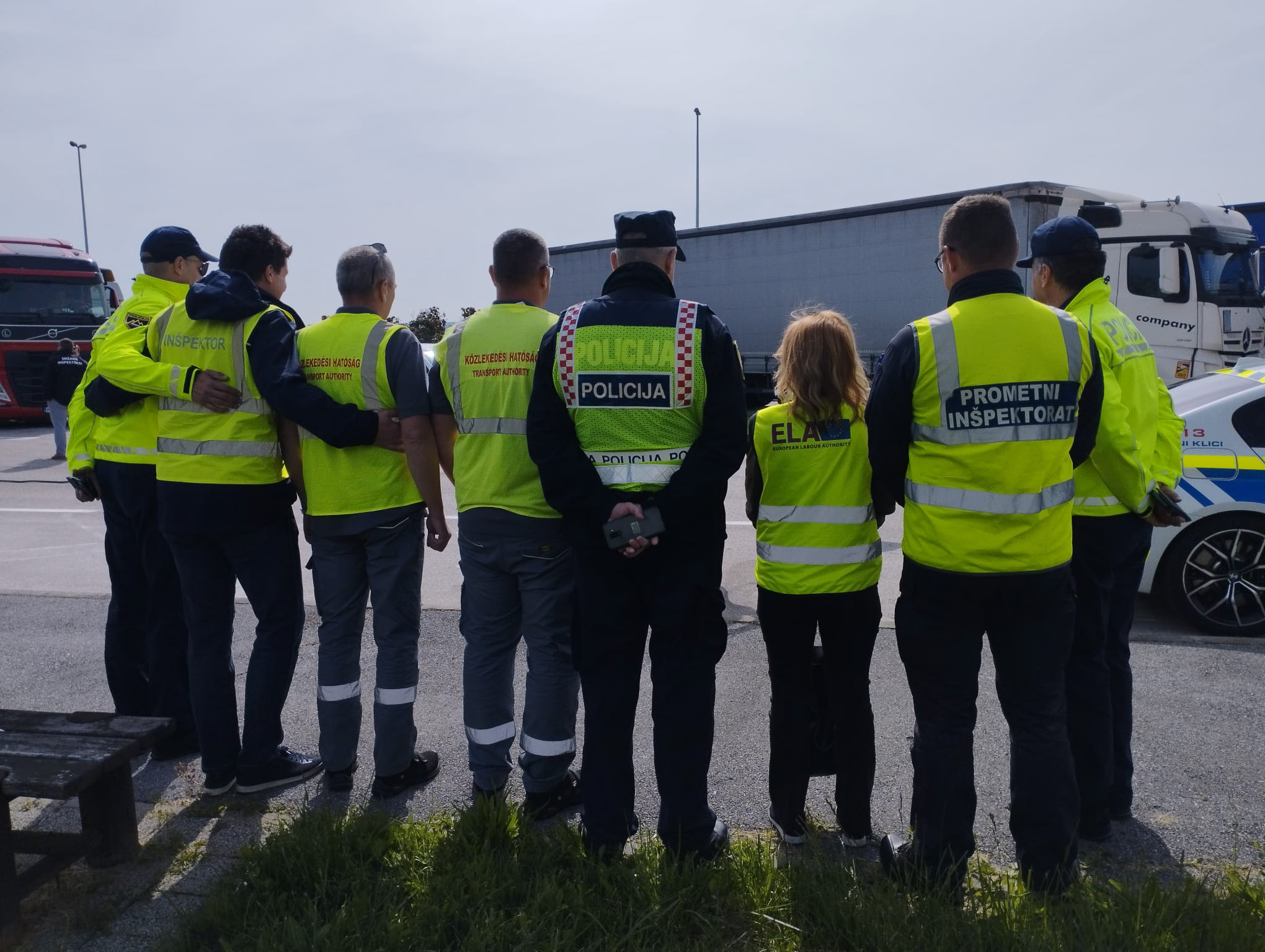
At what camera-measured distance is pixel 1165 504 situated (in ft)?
11.2

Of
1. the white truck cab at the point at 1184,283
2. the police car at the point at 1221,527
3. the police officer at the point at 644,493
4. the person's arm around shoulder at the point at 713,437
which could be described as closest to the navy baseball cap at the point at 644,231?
the police officer at the point at 644,493

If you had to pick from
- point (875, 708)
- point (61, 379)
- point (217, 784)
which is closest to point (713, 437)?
point (875, 708)

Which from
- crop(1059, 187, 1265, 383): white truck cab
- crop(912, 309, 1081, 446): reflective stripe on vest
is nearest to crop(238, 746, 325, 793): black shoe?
crop(912, 309, 1081, 446): reflective stripe on vest

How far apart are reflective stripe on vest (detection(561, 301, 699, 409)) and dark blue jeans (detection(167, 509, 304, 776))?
153 cm

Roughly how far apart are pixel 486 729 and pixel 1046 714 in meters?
1.96

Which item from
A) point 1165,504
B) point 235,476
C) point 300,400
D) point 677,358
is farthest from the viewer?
point 235,476

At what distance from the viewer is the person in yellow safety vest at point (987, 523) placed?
2.87 m

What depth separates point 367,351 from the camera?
3.81 meters

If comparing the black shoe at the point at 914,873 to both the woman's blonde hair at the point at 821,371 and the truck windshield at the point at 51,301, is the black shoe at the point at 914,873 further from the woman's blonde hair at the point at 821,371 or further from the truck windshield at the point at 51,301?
the truck windshield at the point at 51,301

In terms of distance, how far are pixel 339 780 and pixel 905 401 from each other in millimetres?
2657

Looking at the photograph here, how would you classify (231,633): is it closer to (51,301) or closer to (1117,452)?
(1117,452)

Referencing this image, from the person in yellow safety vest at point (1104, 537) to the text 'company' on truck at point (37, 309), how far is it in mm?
20313

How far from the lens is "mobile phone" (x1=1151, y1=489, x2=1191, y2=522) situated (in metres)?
3.41

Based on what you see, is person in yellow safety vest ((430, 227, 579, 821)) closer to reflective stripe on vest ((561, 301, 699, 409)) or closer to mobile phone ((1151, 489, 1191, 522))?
reflective stripe on vest ((561, 301, 699, 409))
